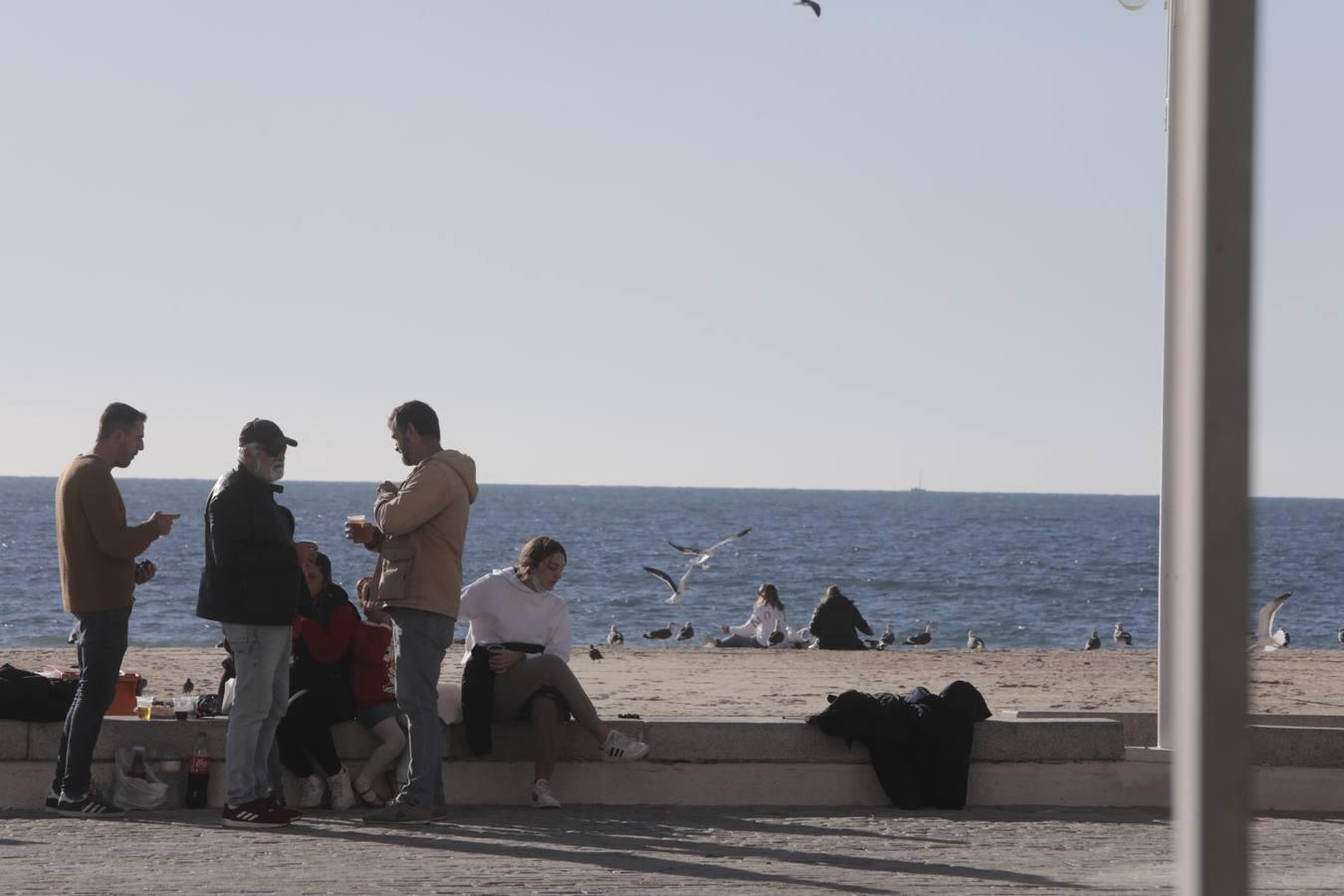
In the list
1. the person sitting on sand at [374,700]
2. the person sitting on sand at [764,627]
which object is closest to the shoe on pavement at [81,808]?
the person sitting on sand at [374,700]

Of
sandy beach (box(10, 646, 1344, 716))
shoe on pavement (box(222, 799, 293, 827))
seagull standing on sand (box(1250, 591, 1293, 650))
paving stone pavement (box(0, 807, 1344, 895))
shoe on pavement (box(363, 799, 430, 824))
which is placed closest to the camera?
paving stone pavement (box(0, 807, 1344, 895))

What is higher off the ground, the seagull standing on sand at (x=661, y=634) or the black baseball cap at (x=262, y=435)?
the black baseball cap at (x=262, y=435)

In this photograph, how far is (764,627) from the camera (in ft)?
84.8

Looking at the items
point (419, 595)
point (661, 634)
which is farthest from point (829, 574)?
point (419, 595)

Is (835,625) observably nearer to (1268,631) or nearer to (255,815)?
(1268,631)

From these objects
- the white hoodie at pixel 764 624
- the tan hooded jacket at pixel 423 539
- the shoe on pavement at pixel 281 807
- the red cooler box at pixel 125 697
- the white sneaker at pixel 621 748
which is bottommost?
the shoe on pavement at pixel 281 807

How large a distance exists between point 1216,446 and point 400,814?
5.70m

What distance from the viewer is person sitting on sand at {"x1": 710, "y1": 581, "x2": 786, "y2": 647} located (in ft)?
83.5

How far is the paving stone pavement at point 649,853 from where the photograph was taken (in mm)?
6395

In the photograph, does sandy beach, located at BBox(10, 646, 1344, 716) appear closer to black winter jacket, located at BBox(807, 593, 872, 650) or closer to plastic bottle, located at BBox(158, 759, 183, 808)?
black winter jacket, located at BBox(807, 593, 872, 650)

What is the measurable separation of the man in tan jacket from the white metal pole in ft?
17.7

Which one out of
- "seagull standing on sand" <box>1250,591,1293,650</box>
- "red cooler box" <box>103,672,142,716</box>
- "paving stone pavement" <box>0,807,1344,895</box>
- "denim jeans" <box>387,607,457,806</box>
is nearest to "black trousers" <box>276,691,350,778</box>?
"paving stone pavement" <box>0,807,1344,895</box>

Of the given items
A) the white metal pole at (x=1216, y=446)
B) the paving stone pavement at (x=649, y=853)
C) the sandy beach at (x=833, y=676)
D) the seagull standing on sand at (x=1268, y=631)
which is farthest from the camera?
the seagull standing on sand at (x=1268, y=631)

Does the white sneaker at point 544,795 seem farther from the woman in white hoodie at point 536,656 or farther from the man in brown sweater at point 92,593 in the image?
the man in brown sweater at point 92,593
